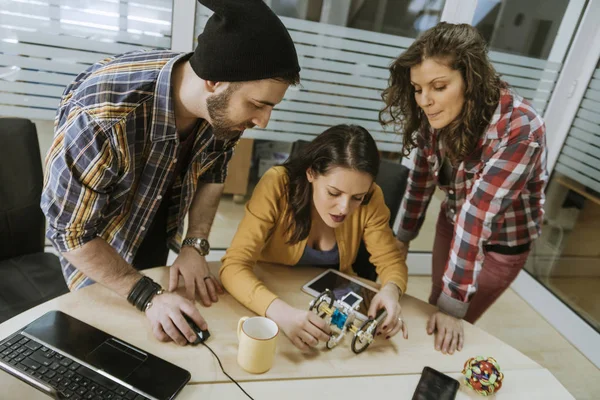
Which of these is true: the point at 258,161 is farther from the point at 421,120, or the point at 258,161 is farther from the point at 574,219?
the point at 574,219

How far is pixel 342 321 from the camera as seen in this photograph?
1095mm

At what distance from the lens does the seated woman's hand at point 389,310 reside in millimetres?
1164

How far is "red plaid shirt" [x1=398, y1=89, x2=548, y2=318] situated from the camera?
121cm

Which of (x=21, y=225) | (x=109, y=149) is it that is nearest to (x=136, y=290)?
(x=109, y=149)

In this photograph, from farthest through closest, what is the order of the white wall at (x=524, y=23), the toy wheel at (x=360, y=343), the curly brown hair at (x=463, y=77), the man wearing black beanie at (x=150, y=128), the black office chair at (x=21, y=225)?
the white wall at (x=524, y=23), the black office chair at (x=21, y=225), the curly brown hair at (x=463, y=77), the toy wheel at (x=360, y=343), the man wearing black beanie at (x=150, y=128)

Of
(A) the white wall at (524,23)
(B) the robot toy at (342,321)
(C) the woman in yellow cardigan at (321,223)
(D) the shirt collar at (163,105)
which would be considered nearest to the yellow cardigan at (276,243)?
(C) the woman in yellow cardigan at (321,223)

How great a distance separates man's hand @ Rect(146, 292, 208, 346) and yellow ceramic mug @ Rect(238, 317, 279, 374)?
0.13 meters

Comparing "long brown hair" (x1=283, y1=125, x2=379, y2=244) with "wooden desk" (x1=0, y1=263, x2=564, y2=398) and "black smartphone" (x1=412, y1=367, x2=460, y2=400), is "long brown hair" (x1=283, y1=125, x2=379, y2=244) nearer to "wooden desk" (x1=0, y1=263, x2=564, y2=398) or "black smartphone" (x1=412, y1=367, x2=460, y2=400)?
"wooden desk" (x1=0, y1=263, x2=564, y2=398)

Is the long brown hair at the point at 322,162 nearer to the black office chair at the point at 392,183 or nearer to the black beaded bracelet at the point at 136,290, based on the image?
the black office chair at the point at 392,183

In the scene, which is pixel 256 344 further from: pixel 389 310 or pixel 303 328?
pixel 389 310

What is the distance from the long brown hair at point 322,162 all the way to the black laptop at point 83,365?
0.60 meters

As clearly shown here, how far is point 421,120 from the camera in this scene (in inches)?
57.7

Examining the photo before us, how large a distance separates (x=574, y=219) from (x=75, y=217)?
280cm

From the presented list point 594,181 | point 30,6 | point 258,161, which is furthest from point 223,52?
point 594,181
